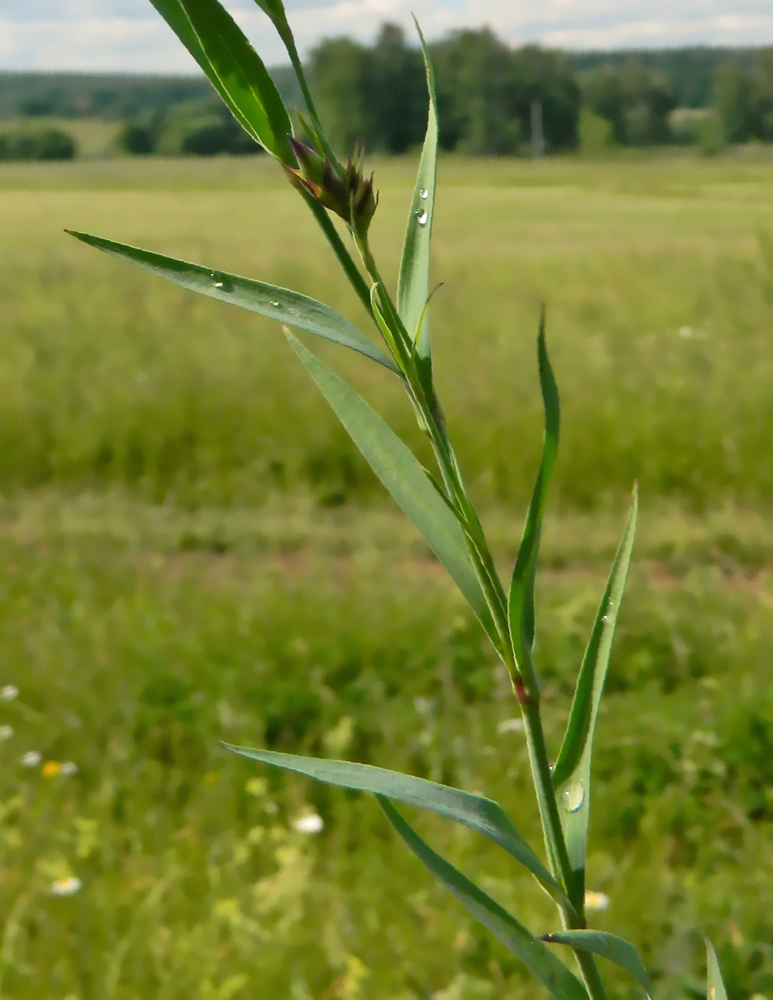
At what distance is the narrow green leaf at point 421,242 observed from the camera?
26 cm

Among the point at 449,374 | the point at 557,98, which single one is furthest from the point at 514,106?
the point at 449,374

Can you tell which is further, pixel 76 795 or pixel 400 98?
pixel 400 98

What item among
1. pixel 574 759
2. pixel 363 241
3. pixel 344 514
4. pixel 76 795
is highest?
pixel 363 241

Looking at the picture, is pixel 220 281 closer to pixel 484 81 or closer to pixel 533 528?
pixel 533 528

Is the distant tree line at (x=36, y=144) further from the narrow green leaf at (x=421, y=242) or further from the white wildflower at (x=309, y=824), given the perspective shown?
the narrow green leaf at (x=421, y=242)

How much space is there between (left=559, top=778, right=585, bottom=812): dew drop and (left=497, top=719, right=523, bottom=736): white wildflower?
5.01ft

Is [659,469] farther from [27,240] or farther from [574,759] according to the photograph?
[27,240]

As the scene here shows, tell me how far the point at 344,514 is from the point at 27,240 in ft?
19.0

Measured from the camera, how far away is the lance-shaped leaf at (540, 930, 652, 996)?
225 millimetres

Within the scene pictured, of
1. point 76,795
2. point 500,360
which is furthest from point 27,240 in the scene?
point 76,795

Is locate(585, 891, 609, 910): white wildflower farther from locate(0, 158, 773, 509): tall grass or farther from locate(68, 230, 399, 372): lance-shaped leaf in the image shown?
locate(0, 158, 773, 509): tall grass

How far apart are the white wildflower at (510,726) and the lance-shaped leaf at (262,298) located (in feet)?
5.24

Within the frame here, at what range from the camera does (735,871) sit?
147cm

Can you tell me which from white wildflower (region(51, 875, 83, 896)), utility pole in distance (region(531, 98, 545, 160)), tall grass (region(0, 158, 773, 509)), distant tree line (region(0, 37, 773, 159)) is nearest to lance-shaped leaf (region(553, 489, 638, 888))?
white wildflower (region(51, 875, 83, 896))
